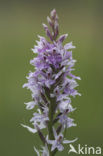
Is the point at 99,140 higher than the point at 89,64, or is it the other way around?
the point at 89,64

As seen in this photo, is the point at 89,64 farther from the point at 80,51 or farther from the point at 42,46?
the point at 42,46

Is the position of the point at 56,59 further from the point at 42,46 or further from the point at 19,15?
the point at 19,15

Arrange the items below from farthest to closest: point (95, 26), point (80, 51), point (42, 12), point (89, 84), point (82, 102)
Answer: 1. point (42, 12)
2. point (80, 51)
3. point (95, 26)
4. point (89, 84)
5. point (82, 102)

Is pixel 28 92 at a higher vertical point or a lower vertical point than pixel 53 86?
higher

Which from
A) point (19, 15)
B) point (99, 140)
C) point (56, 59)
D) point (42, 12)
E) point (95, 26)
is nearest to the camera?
point (56, 59)

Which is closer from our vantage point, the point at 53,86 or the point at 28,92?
the point at 53,86

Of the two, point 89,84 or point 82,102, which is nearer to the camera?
point 82,102

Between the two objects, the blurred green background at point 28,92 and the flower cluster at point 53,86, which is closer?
the flower cluster at point 53,86

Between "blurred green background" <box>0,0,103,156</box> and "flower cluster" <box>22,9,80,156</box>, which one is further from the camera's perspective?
"blurred green background" <box>0,0,103,156</box>

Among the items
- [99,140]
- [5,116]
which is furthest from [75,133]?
[5,116]

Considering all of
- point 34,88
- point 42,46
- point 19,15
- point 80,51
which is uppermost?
point 19,15
